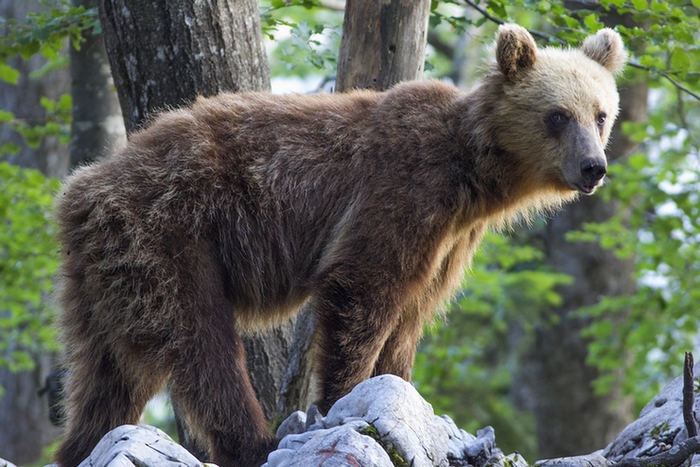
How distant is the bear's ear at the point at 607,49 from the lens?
6224 millimetres

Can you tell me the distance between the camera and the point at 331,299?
211 inches

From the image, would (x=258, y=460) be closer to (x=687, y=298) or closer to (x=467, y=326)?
(x=687, y=298)

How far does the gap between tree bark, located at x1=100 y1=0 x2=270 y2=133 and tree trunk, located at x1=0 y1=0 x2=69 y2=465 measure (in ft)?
30.0

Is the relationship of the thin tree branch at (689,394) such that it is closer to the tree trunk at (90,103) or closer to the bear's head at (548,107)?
the bear's head at (548,107)

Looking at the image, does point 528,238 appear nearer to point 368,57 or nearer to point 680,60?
point 680,60

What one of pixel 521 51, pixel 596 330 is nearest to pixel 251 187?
pixel 521 51

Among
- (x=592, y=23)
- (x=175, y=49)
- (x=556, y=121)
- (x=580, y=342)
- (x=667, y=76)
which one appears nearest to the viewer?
(x=556, y=121)

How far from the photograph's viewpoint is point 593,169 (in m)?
5.41

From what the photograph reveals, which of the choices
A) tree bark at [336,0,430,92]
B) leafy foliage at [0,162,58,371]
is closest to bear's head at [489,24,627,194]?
tree bark at [336,0,430,92]

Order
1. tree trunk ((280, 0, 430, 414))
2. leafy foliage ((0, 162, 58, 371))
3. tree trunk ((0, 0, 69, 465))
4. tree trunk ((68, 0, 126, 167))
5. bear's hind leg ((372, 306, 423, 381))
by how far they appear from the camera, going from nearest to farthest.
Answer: bear's hind leg ((372, 306, 423, 381)) < tree trunk ((280, 0, 430, 414)) < tree trunk ((68, 0, 126, 167)) < leafy foliage ((0, 162, 58, 371)) < tree trunk ((0, 0, 69, 465))

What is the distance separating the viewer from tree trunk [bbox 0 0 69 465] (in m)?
15.0

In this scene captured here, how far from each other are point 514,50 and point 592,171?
1126 millimetres

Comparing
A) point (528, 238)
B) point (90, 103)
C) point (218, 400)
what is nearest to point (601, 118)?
point (218, 400)

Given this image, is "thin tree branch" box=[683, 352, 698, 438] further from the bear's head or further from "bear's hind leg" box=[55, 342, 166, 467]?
"bear's hind leg" box=[55, 342, 166, 467]
